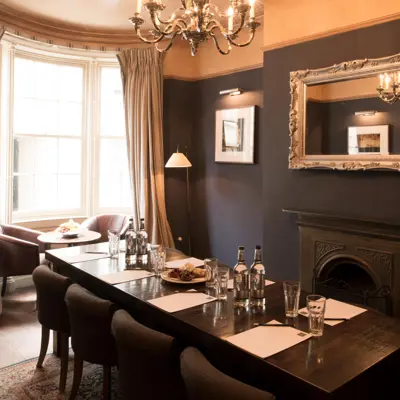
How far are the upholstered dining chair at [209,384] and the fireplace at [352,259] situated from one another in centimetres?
193

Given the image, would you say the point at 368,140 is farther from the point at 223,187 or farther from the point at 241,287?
the point at 223,187

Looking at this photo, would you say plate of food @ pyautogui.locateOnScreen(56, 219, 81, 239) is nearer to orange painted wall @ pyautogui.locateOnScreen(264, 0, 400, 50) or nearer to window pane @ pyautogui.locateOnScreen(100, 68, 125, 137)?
window pane @ pyautogui.locateOnScreen(100, 68, 125, 137)

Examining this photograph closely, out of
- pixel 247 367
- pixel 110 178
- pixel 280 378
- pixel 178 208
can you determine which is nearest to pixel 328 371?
pixel 280 378

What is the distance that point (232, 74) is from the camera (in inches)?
189

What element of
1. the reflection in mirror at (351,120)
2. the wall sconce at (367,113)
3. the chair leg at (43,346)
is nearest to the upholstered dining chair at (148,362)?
the chair leg at (43,346)

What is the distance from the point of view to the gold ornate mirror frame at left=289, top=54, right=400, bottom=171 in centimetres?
294

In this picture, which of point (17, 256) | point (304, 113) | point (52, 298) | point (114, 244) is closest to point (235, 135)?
point (304, 113)

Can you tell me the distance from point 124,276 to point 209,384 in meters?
1.15

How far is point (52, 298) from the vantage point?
2.54 metres

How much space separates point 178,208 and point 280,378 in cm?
411

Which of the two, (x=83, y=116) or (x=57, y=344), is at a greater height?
(x=83, y=116)

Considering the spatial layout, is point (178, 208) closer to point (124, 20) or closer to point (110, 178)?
point (110, 178)

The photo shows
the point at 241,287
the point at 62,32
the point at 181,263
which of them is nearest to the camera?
the point at 241,287

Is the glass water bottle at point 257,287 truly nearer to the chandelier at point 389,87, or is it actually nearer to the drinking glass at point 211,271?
the drinking glass at point 211,271
